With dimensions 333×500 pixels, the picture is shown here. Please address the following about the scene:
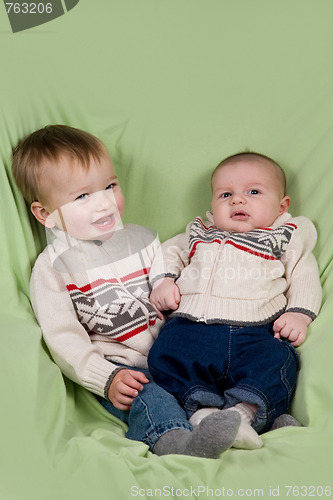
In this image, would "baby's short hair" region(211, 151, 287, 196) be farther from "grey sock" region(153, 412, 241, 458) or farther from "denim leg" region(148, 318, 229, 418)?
"grey sock" region(153, 412, 241, 458)

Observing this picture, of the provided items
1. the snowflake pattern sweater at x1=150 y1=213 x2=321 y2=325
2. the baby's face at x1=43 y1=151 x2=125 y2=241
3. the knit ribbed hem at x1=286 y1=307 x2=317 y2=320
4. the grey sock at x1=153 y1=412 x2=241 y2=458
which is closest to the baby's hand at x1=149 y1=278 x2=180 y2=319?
the snowflake pattern sweater at x1=150 y1=213 x2=321 y2=325

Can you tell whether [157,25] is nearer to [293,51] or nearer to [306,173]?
[293,51]

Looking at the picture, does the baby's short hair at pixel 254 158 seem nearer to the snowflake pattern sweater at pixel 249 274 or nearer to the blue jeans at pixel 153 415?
the snowflake pattern sweater at pixel 249 274

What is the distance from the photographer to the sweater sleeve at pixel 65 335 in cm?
141

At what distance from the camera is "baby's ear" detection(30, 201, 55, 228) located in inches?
62.3

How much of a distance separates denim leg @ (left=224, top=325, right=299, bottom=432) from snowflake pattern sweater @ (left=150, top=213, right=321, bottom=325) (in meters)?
0.05

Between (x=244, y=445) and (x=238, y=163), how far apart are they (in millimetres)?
738

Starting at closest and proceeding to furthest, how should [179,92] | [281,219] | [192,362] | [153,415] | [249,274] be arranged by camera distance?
[153,415]
[192,362]
[249,274]
[281,219]
[179,92]

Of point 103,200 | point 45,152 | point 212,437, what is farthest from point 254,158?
point 212,437

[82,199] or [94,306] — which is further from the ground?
[82,199]

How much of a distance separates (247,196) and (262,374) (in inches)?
19.1

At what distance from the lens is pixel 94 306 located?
154 centimetres

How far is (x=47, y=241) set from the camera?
1657mm

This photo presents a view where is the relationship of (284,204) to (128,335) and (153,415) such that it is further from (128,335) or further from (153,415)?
(153,415)
